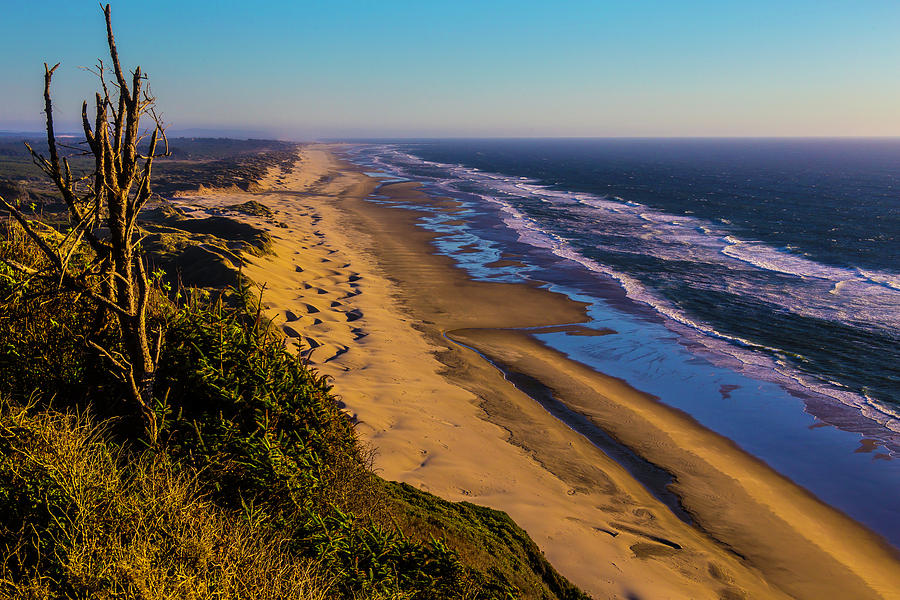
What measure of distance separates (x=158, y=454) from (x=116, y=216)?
2.16 meters

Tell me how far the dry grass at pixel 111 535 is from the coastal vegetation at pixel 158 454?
16 mm

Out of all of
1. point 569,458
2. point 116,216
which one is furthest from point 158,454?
point 569,458

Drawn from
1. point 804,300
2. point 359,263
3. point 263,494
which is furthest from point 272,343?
point 804,300

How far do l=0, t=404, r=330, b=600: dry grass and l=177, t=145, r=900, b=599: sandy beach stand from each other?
18.5 ft

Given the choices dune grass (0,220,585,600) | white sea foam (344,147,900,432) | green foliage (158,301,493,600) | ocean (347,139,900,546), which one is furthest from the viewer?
A: white sea foam (344,147,900,432)

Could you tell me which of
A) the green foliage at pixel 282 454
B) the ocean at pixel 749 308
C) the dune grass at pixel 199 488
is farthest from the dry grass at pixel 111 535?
the ocean at pixel 749 308

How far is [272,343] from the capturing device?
5.96 m

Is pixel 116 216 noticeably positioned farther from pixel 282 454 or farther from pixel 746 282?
pixel 746 282

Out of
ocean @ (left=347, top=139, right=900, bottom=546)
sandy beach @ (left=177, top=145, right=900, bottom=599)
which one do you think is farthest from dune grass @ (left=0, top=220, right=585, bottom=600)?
ocean @ (left=347, top=139, right=900, bottom=546)

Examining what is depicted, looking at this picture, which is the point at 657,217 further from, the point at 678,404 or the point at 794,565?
the point at 794,565

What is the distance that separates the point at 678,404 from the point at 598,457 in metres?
4.65

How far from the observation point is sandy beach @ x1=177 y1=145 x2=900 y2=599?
30.5 feet

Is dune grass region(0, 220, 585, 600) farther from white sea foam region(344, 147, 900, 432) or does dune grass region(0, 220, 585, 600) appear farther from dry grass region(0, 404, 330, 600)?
white sea foam region(344, 147, 900, 432)

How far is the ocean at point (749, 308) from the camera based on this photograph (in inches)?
558
